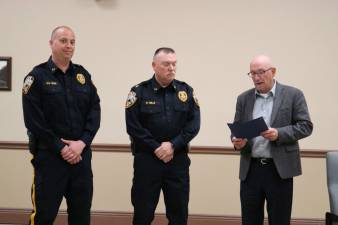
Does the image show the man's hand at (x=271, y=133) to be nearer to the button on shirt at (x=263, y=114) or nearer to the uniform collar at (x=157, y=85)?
the button on shirt at (x=263, y=114)

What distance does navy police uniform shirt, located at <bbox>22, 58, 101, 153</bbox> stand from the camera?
9.21 ft

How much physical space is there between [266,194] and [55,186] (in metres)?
1.37

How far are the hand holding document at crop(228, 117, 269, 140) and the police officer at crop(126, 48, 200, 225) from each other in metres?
0.35

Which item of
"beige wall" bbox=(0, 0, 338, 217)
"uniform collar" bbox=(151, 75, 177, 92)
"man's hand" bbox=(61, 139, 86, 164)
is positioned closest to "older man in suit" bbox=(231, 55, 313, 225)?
"uniform collar" bbox=(151, 75, 177, 92)

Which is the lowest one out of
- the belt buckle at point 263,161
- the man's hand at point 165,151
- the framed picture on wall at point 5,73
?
the belt buckle at point 263,161

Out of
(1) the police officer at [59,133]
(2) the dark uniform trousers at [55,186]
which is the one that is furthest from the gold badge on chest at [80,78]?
(2) the dark uniform trousers at [55,186]

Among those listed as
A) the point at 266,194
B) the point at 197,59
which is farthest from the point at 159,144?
the point at 197,59

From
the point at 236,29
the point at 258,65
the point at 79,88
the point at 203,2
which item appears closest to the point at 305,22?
the point at 236,29

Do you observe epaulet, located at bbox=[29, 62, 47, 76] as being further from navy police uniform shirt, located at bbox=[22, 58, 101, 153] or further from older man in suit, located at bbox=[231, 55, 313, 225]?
older man in suit, located at bbox=[231, 55, 313, 225]

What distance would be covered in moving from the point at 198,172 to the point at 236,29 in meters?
1.42

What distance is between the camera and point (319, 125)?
4277 millimetres

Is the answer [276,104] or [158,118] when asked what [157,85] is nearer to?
[158,118]

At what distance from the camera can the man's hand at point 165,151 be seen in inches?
117

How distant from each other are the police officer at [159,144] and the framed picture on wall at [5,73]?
1.86 meters
